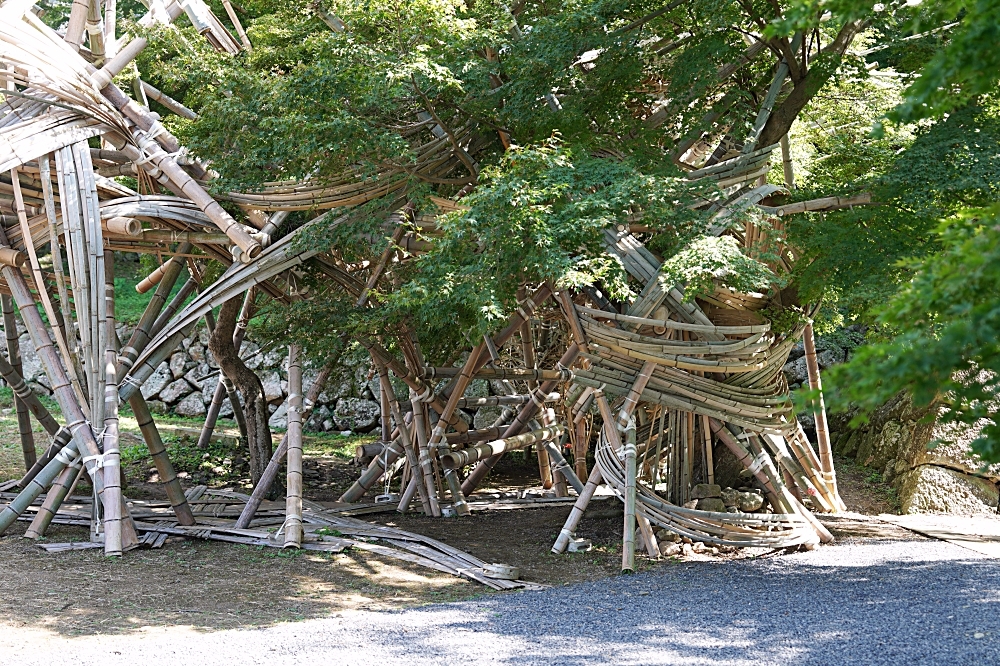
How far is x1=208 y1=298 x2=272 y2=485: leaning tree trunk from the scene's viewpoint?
31.1 feet

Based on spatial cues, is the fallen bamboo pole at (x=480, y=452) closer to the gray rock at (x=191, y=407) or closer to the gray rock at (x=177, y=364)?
the gray rock at (x=191, y=407)

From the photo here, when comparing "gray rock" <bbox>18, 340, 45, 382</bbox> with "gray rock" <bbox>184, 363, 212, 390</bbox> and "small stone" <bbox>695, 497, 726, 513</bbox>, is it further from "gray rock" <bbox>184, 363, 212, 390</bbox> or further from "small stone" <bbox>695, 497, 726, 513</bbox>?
"small stone" <bbox>695, 497, 726, 513</bbox>

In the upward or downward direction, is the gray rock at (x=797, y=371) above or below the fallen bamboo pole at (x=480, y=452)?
above

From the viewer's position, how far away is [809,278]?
19.9 feet

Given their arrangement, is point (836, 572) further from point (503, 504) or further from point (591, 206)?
point (503, 504)

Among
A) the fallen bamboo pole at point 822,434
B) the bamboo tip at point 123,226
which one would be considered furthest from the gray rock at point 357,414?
the fallen bamboo pole at point 822,434

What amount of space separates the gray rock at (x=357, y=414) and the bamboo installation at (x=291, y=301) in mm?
5419

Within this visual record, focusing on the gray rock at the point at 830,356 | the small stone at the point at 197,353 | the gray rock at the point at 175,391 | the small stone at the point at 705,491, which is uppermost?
the small stone at the point at 197,353

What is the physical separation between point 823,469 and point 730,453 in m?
1.61

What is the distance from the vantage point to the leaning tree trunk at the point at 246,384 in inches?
374

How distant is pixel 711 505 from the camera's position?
7223 mm

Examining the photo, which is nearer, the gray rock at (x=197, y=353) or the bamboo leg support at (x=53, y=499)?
the bamboo leg support at (x=53, y=499)

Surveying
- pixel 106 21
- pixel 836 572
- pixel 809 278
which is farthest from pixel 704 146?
pixel 106 21

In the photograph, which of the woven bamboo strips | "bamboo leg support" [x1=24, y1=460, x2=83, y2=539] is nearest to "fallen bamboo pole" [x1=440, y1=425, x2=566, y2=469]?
the woven bamboo strips
